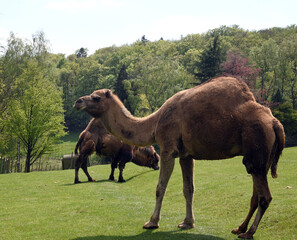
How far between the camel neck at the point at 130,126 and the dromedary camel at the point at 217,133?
0.03 metres

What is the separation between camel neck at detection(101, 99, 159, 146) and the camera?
28.5 feet

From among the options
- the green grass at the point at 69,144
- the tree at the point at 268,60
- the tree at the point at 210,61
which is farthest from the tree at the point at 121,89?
the tree at the point at 268,60

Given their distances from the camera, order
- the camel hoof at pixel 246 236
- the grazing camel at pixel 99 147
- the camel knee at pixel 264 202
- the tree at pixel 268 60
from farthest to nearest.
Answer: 1. the tree at pixel 268 60
2. the grazing camel at pixel 99 147
3. the camel hoof at pixel 246 236
4. the camel knee at pixel 264 202

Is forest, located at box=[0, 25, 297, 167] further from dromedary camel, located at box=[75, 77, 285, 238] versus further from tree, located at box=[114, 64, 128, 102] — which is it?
dromedary camel, located at box=[75, 77, 285, 238]

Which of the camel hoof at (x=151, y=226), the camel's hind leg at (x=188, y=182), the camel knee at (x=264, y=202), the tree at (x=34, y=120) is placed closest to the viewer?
the camel knee at (x=264, y=202)

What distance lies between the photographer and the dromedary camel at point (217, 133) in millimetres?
6840

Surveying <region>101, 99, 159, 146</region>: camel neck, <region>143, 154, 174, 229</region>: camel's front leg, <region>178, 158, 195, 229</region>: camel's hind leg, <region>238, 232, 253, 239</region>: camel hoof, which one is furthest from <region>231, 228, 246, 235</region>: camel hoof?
<region>101, 99, 159, 146</region>: camel neck

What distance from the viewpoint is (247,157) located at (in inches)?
271

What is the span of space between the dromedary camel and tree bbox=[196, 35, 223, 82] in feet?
131

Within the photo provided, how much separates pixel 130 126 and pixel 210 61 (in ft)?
133

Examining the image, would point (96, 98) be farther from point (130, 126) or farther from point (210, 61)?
point (210, 61)

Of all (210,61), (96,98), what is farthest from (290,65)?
(96,98)

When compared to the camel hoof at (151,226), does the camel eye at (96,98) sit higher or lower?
higher

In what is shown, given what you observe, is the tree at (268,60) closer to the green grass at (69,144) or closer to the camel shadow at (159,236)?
the green grass at (69,144)
